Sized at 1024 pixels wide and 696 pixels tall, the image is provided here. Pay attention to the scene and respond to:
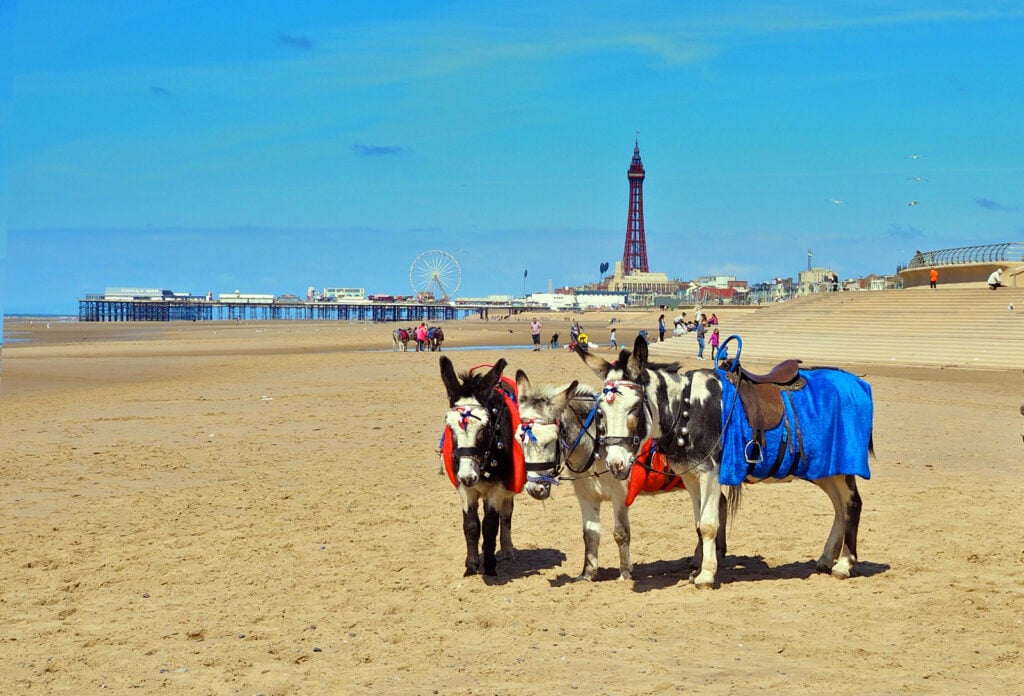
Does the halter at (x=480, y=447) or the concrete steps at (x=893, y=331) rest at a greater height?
the concrete steps at (x=893, y=331)

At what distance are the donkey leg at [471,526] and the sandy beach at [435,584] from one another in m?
0.17

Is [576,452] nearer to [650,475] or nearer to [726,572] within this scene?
[650,475]

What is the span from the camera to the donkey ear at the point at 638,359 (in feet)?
29.6

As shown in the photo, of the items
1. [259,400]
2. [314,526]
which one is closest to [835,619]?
[314,526]

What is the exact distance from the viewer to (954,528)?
1191 cm

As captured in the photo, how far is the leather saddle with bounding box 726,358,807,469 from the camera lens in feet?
A: 31.2

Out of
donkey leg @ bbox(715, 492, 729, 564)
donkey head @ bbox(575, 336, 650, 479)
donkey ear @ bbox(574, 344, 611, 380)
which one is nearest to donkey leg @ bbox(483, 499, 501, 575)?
donkey head @ bbox(575, 336, 650, 479)

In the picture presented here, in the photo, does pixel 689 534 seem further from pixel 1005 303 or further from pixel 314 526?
pixel 1005 303

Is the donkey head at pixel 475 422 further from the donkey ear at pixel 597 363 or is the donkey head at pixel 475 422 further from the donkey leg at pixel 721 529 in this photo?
the donkey leg at pixel 721 529

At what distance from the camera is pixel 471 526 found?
9820mm

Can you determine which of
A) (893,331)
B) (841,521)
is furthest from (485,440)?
(893,331)

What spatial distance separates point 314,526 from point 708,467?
5155 millimetres

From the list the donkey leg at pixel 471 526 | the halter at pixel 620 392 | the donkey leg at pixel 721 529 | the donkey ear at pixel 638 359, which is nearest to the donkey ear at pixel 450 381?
the donkey leg at pixel 471 526

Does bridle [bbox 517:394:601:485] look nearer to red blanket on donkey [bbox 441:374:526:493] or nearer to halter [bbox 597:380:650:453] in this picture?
red blanket on donkey [bbox 441:374:526:493]
